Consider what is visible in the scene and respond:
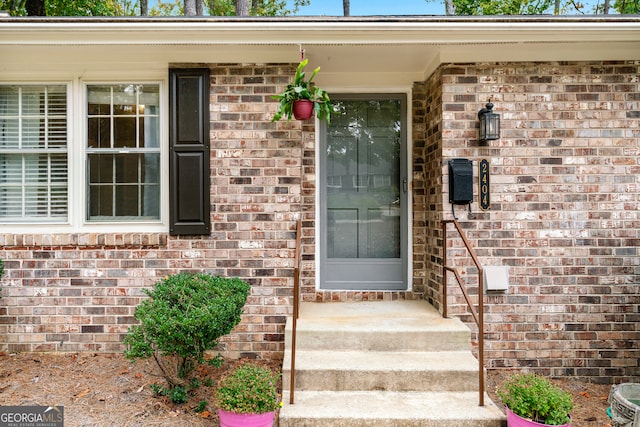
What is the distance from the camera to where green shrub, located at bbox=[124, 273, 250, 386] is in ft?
8.52

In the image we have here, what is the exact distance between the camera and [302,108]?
3264mm

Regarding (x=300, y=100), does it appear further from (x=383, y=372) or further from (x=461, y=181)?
(x=383, y=372)

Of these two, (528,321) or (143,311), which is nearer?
(143,311)

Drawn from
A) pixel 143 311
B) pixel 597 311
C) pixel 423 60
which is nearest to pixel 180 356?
pixel 143 311

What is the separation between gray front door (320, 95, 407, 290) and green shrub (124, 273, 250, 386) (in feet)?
4.63

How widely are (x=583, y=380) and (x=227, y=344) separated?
3047 mm

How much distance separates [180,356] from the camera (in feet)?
9.32

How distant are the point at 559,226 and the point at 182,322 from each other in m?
3.10

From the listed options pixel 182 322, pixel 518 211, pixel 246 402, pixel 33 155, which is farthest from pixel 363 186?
pixel 33 155

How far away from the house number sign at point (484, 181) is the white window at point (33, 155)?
3660 mm

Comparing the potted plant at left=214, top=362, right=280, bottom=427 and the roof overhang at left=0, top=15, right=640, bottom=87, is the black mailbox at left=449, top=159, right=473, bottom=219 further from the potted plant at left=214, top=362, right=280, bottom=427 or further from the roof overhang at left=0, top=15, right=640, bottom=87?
the potted plant at left=214, top=362, right=280, bottom=427

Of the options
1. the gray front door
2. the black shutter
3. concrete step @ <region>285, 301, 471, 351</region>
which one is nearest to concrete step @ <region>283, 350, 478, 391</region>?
concrete step @ <region>285, 301, 471, 351</region>

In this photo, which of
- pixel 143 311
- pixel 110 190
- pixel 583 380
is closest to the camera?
pixel 143 311

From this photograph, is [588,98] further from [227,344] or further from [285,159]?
[227,344]
